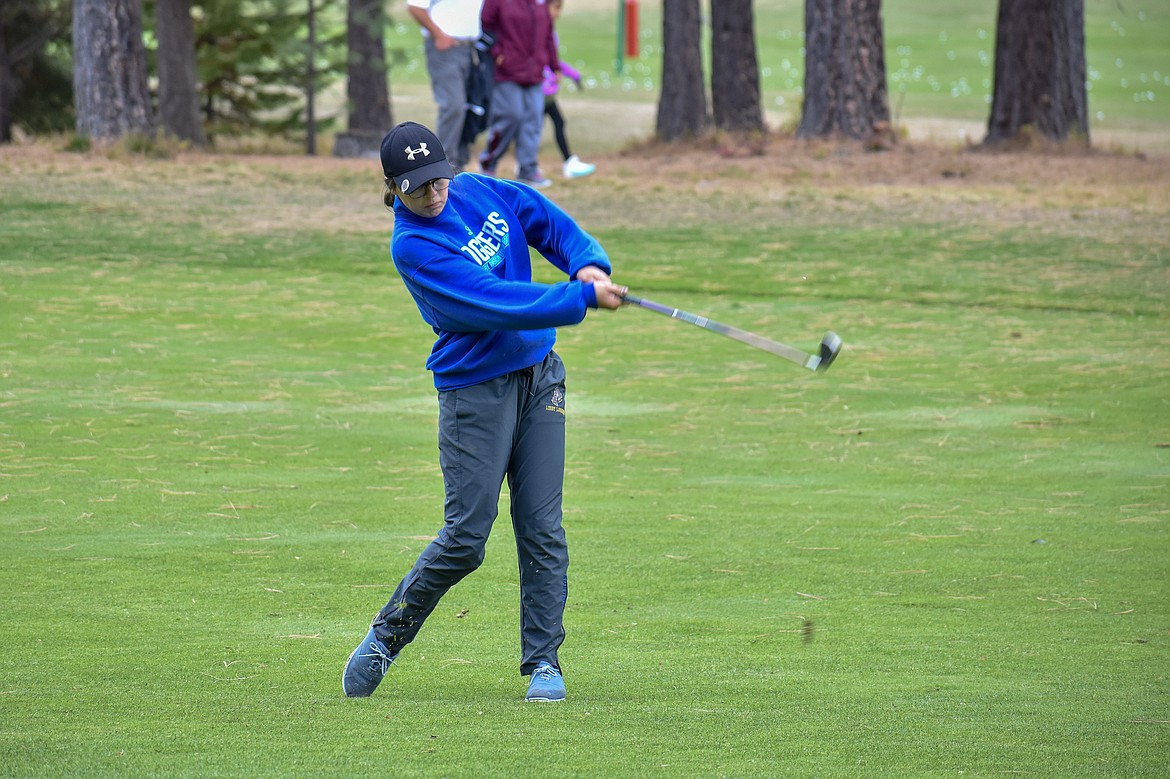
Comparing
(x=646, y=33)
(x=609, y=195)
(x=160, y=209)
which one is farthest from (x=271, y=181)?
(x=646, y=33)

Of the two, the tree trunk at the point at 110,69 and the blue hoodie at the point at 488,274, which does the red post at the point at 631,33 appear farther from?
the blue hoodie at the point at 488,274

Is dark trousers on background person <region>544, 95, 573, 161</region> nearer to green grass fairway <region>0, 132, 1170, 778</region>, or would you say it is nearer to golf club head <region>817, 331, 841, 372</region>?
green grass fairway <region>0, 132, 1170, 778</region>

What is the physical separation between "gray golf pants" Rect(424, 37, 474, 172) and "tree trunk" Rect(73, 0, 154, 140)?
21.0 ft

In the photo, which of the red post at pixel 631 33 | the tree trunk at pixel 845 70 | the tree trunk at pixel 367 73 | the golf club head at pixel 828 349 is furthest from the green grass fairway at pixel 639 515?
the red post at pixel 631 33

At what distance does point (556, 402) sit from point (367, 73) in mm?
22924

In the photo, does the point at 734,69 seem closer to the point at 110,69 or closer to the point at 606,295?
the point at 110,69

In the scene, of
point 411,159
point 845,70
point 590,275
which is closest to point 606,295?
point 590,275

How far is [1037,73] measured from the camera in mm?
23109

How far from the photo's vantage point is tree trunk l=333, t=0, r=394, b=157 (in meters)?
26.9

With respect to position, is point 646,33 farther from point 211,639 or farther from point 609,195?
point 211,639

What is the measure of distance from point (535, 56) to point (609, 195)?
10.5 feet

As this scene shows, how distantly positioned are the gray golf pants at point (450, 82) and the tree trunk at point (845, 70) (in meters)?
6.95

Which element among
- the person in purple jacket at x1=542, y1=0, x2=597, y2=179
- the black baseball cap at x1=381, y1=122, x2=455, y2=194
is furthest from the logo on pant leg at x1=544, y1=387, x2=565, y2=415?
the person in purple jacket at x1=542, y1=0, x2=597, y2=179

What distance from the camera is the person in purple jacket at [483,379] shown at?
5.23 metres
